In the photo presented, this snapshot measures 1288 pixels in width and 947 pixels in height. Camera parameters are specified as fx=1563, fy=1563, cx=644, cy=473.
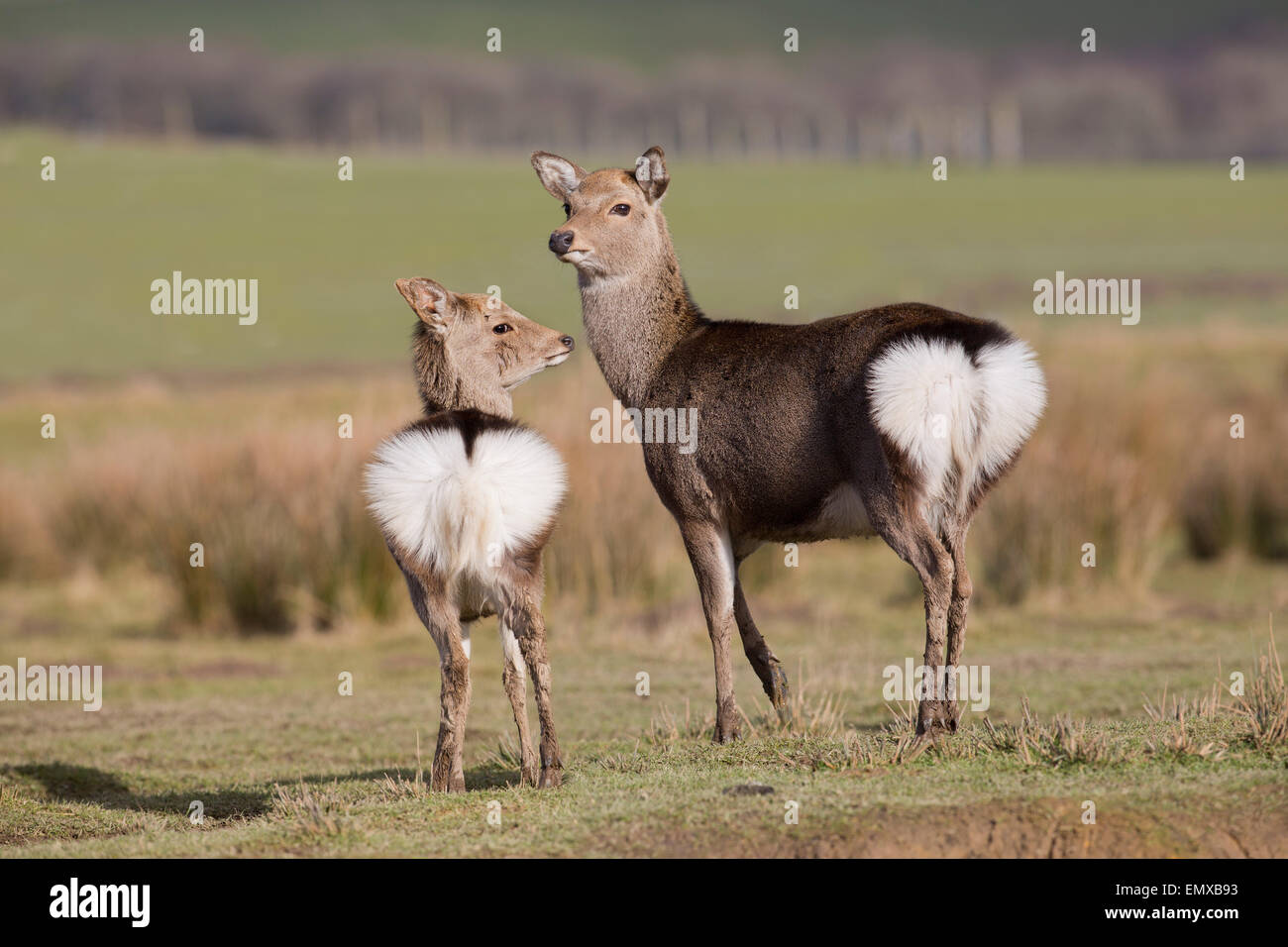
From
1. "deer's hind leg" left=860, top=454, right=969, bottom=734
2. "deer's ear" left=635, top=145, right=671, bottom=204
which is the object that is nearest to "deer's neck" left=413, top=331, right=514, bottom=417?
"deer's ear" left=635, top=145, right=671, bottom=204

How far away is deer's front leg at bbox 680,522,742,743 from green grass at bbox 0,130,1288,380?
31.5 m

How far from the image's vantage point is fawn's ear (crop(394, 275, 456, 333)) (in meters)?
8.88

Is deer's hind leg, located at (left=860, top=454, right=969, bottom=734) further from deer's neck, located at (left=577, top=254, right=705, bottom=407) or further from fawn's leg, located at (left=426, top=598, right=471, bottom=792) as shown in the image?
fawn's leg, located at (left=426, top=598, right=471, bottom=792)

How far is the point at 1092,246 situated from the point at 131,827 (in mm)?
65520

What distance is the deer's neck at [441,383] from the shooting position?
8.96 m

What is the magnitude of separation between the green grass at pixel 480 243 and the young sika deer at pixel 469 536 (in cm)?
3261

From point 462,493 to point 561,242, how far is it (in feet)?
7.12

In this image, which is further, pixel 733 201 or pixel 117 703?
pixel 733 201

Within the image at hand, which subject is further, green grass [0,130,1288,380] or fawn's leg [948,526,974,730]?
green grass [0,130,1288,380]

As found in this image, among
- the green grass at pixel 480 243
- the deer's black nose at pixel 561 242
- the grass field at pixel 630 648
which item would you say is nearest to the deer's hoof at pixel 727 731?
the grass field at pixel 630 648

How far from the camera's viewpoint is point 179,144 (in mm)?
93062

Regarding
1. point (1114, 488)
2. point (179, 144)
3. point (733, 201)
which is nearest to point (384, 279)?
point (733, 201)

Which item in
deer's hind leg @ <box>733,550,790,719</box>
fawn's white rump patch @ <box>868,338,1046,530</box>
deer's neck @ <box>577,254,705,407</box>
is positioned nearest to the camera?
fawn's white rump patch @ <box>868,338,1046,530</box>

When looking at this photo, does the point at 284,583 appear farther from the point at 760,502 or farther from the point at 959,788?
the point at 959,788
